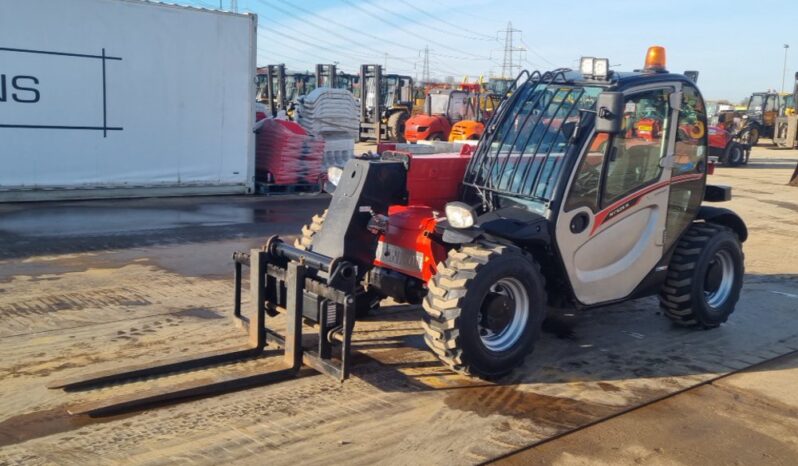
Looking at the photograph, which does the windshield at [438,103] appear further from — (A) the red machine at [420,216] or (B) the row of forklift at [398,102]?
(A) the red machine at [420,216]

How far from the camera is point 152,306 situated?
654 cm

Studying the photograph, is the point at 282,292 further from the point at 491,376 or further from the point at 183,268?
the point at 183,268

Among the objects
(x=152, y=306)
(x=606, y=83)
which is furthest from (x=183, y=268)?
(x=606, y=83)

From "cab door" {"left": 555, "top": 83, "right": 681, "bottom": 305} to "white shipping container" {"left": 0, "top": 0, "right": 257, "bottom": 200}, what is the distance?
9761 mm

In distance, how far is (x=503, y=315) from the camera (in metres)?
5.04

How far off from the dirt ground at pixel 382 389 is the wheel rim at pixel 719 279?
31 cm

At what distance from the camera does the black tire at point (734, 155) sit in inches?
1025

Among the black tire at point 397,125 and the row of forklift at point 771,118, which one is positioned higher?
the row of forklift at point 771,118

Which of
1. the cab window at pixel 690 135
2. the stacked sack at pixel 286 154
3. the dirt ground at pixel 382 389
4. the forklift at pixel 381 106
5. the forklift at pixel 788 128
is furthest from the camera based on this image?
the forklift at pixel 788 128

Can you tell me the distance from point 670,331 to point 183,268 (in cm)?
500

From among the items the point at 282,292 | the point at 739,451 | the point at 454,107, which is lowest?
the point at 739,451

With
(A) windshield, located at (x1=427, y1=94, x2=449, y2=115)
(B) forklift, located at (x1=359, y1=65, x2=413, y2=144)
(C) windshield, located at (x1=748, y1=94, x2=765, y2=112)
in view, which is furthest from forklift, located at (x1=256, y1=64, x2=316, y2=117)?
(C) windshield, located at (x1=748, y1=94, x2=765, y2=112)

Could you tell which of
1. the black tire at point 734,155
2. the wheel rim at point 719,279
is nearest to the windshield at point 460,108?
the black tire at point 734,155

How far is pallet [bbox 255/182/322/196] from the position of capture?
47.9 ft
